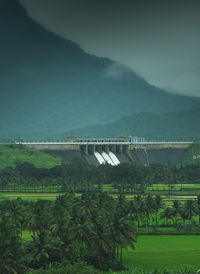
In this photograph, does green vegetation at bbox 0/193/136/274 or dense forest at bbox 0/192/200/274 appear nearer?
green vegetation at bbox 0/193/136/274

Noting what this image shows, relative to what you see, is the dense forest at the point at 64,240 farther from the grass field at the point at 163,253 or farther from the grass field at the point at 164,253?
the grass field at the point at 164,253

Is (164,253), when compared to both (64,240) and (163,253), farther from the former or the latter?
(64,240)

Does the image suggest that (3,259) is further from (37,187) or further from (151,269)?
(37,187)

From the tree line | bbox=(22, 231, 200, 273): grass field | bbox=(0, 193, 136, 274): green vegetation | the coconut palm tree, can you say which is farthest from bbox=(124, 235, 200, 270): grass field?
the tree line

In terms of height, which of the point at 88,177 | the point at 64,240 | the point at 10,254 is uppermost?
the point at 88,177

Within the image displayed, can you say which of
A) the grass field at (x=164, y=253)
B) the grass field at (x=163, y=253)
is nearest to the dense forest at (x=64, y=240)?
the grass field at (x=163, y=253)

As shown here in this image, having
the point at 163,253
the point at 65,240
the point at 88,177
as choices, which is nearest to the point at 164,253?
the point at 163,253

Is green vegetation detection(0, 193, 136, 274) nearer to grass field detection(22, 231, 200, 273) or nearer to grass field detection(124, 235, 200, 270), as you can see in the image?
grass field detection(22, 231, 200, 273)

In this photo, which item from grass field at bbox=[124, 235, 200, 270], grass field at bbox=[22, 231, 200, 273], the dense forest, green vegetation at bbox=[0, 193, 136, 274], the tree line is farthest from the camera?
the tree line

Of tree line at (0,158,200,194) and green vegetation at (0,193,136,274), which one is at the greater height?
Result: tree line at (0,158,200,194)
